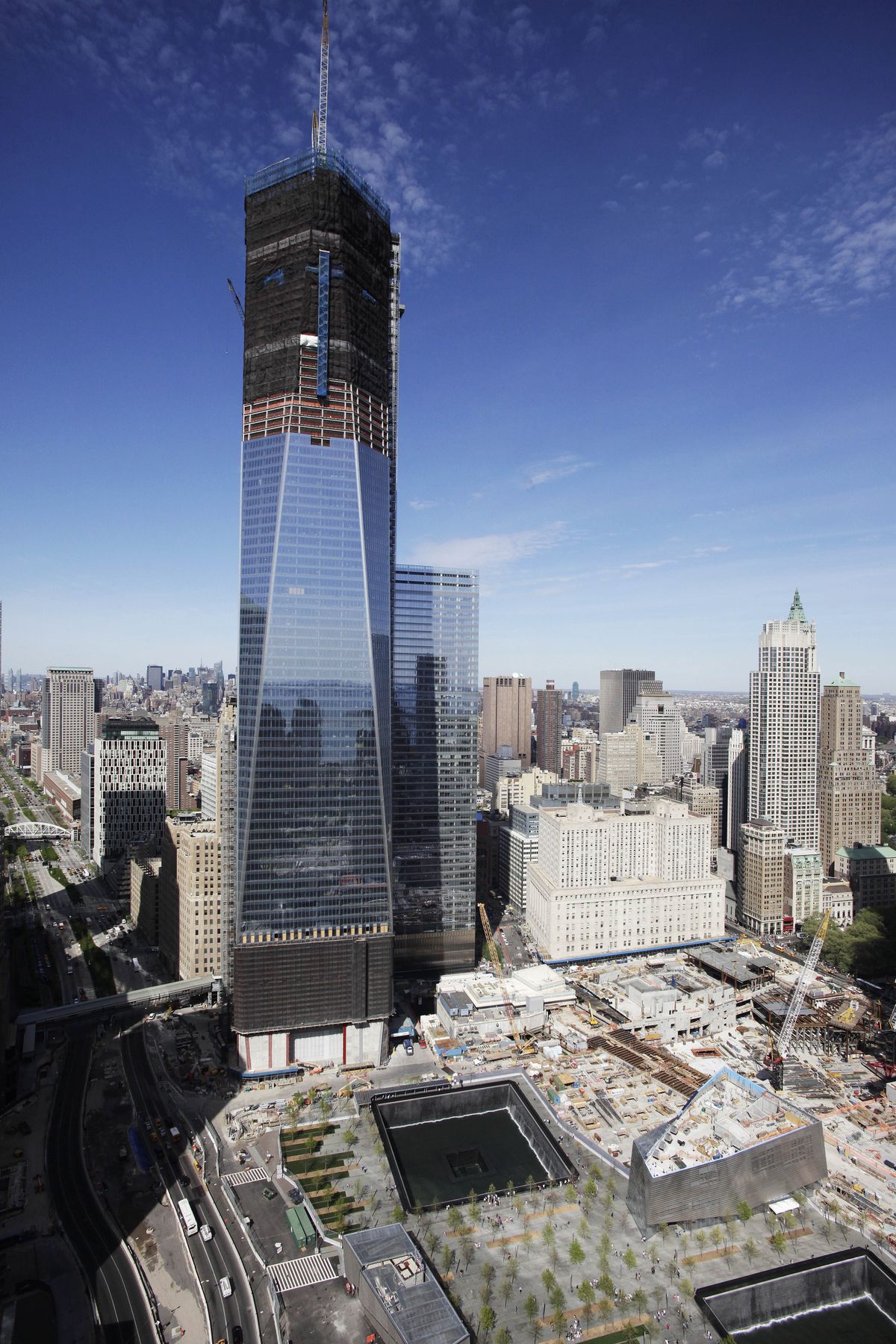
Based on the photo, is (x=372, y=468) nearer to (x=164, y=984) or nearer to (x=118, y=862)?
(x=164, y=984)

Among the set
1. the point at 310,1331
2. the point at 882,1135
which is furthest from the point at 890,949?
the point at 310,1331

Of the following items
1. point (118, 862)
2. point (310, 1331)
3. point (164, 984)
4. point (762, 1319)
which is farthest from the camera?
point (118, 862)

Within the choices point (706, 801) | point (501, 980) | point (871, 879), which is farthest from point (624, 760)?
point (501, 980)

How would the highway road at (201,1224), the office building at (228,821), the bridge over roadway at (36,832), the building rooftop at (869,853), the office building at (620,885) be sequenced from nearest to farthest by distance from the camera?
the highway road at (201,1224) → the office building at (228,821) → the office building at (620,885) → the building rooftop at (869,853) → the bridge over roadway at (36,832)

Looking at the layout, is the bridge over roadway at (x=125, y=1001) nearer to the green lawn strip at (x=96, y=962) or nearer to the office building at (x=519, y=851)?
the green lawn strip at (x=96, y=962)

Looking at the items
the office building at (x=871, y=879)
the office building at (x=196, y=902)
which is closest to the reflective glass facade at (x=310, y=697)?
the office building at (x=196, y=902)

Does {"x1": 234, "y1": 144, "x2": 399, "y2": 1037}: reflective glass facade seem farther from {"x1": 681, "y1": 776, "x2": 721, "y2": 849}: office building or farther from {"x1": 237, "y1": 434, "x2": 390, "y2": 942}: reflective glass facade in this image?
{"x1": 681, "y1": 776, "x2": 721, "y2": 849}: office building
